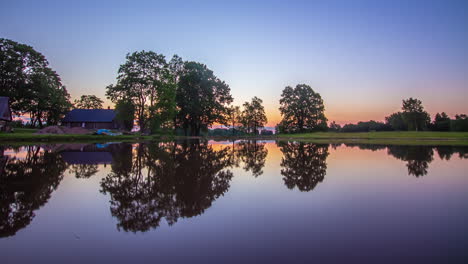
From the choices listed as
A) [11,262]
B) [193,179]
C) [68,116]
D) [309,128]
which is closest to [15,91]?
[68,116]

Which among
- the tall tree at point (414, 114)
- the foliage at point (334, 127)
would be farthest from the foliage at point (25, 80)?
the tall tree at point (414, 114)

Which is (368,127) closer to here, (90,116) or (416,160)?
(416,160)

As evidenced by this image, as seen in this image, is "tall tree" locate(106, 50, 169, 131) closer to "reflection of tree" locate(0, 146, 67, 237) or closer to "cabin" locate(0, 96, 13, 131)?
"cabin" locate(0, 96, 13, 131)

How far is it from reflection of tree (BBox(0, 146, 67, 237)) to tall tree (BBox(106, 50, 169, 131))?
118 feet

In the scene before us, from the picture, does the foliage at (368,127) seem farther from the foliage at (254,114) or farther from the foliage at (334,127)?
the foliage at (254,114)

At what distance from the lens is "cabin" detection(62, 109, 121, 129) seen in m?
66.3

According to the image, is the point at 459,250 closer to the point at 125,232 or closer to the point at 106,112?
the point at 125,232

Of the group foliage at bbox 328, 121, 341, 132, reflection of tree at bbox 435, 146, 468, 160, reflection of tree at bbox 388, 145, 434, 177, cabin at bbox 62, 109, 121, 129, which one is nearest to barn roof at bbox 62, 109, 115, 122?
cabin at bbox 62, 109, 121, 129

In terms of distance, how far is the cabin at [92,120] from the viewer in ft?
218

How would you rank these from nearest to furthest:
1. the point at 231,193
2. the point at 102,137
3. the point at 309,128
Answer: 1. the point at 231,193
2. the point at 102,137
3. the point at 309,128

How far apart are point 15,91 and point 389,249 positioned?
64.3 metres

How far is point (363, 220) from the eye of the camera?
4996 mm

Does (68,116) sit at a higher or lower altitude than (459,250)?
higher

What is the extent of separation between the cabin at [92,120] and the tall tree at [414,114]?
8353cm
